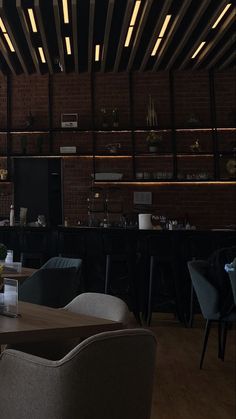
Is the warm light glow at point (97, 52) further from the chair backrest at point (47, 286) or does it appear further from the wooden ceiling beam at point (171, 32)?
the chair backrest at point (47, 286)

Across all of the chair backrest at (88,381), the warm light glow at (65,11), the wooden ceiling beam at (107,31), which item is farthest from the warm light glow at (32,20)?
the chair backrest at (88,381)

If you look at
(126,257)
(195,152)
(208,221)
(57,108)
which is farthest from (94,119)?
(126,257)

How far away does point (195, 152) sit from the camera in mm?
8773

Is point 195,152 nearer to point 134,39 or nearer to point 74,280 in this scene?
point 134,39

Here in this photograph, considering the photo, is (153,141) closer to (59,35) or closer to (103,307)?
(59,35)

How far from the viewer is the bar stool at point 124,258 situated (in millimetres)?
6250

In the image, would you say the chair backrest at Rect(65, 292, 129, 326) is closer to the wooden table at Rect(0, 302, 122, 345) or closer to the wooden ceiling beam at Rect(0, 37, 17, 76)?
the wooden table at Rect(0, 302, 122, 345)

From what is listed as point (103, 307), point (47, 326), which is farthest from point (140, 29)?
point (47, 326)

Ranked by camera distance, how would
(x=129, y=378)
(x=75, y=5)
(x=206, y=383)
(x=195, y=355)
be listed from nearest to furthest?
(x=129, y=378), (x=206, y=383), (x=195, y=355), (x=75, y=5)

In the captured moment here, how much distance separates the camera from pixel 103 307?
202 centimetres

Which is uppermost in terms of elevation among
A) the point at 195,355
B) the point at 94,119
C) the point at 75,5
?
the point at 75,5

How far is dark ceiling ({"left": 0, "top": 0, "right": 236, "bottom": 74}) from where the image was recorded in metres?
6.47

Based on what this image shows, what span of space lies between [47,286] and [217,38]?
17.6 feet

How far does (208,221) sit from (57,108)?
3.30 m
